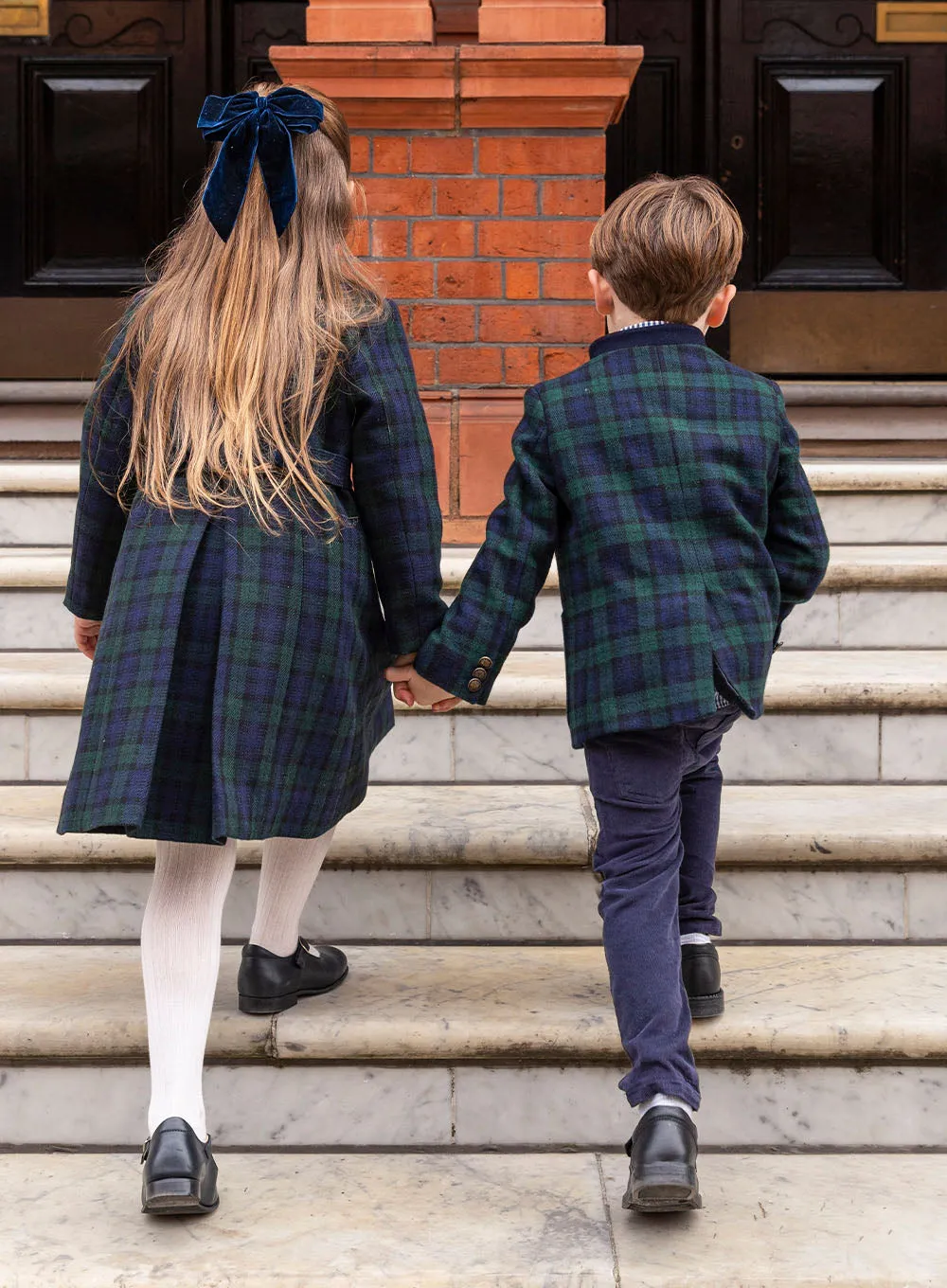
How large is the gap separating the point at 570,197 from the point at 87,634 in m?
2.14

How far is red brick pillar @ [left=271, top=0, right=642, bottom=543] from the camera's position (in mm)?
3453

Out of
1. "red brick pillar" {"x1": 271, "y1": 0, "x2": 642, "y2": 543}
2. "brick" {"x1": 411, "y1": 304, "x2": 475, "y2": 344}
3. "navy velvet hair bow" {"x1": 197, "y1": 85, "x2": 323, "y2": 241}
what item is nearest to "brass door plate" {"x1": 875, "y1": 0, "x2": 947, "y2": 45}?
"red brick pillar" {"x1": 271, "y1": 0, "x2": 642, "y2": 543}

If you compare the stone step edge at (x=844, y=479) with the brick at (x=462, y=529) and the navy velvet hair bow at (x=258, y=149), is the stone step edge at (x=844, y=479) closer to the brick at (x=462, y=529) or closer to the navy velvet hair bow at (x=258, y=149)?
the brick at (x=462, y=529)

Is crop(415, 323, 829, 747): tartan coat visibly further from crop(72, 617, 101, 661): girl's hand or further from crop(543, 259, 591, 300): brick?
crop(543, 259, 591, 300): brick

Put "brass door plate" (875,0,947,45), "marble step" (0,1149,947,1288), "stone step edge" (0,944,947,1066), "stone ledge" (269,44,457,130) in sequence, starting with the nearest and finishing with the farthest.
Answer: "marble step" (0,1149,947,1288)
"stone step edge" (0,944,947,1066)
"stone ledge" (269,44,457,130)
"brass door plate" (875,0,947,45)

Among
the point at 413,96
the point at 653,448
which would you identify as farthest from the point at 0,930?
the point at 413,96

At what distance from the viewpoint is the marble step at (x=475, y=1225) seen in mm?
1613

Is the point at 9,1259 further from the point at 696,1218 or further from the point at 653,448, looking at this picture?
the point at 653,448

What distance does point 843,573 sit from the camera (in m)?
3.05

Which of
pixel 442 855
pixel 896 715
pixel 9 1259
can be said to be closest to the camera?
pixel 9 1259

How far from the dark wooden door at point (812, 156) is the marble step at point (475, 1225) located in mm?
3390

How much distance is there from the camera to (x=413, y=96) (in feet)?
11.4

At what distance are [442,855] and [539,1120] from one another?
497 mm

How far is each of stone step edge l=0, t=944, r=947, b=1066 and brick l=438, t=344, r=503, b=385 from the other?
190cm
